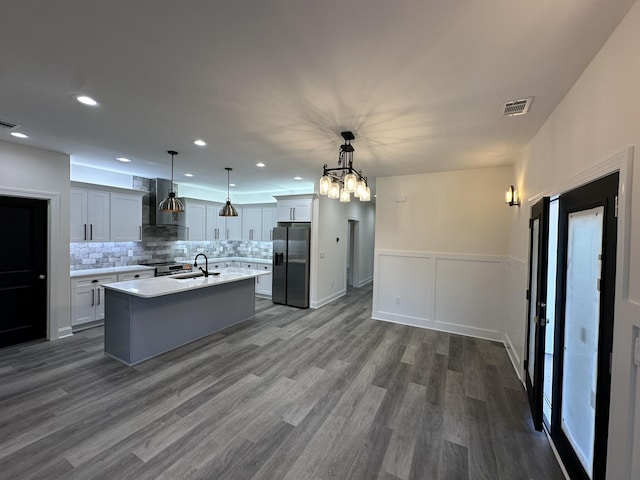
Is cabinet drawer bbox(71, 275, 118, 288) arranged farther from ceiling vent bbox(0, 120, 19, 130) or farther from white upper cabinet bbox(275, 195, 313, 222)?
white upper cabinet bbox(275, 195, 313, 222)

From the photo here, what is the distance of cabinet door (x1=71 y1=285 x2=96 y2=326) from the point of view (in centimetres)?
415

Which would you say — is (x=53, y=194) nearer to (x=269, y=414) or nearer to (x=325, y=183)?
(x=325, y=183)

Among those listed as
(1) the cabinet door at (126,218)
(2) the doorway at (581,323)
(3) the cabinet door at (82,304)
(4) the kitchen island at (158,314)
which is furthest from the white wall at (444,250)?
(3) the cabinet door at (82,304)

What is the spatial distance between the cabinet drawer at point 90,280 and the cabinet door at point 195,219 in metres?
1.94

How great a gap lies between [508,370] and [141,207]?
658cm

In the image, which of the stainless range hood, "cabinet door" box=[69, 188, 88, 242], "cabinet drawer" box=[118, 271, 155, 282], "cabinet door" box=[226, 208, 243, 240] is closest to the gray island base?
"cabinet drawer" box=[118, 271, 155, 282]

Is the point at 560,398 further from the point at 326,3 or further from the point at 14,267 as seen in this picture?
the point at 14,267

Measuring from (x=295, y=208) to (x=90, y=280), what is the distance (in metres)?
3.79

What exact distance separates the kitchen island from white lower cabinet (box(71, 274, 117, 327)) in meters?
1.22

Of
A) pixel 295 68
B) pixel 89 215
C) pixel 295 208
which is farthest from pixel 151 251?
pixel 295 68

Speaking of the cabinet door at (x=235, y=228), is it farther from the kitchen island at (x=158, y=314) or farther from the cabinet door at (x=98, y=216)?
the kitchen island at (x=158, y=314)

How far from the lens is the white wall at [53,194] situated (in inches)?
138

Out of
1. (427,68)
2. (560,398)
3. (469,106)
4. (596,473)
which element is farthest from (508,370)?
(427,68)

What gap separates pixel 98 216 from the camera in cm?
471
